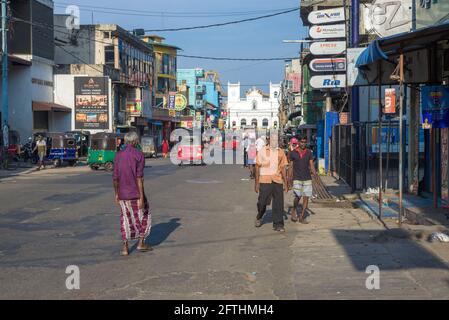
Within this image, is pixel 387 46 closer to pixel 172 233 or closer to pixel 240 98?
pixel 172 233

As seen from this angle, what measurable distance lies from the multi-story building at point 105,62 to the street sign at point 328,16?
27849 mm

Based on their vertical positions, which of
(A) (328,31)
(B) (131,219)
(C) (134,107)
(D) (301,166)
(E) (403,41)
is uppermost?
(A) (328,31)

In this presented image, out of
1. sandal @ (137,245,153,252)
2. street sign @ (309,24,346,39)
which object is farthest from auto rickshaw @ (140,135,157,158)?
sandal @ (137,245,153,252)

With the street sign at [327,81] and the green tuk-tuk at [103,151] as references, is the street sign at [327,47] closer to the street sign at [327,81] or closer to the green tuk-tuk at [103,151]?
the street sign at [327,81]

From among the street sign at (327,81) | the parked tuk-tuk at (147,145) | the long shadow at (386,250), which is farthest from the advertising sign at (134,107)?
the long shadow at (386,250)

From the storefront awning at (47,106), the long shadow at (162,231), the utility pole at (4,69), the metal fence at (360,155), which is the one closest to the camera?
the long shadow at (162,231)

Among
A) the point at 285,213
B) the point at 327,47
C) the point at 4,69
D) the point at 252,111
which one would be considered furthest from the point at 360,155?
the point at 252,111

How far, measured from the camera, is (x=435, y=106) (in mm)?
12734

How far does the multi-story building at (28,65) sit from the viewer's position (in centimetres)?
4125

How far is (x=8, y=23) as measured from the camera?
33906mm

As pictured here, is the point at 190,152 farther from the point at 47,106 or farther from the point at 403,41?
the point at 403,41

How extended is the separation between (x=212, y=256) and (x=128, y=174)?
177 centimetres

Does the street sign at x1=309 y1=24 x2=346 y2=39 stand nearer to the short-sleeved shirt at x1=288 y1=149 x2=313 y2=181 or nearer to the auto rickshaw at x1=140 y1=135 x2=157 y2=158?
the short-sleeved shirt at x1=288 y1=149 x2=313 y2=181

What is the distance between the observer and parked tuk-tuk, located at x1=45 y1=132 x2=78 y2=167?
33.5 metres
